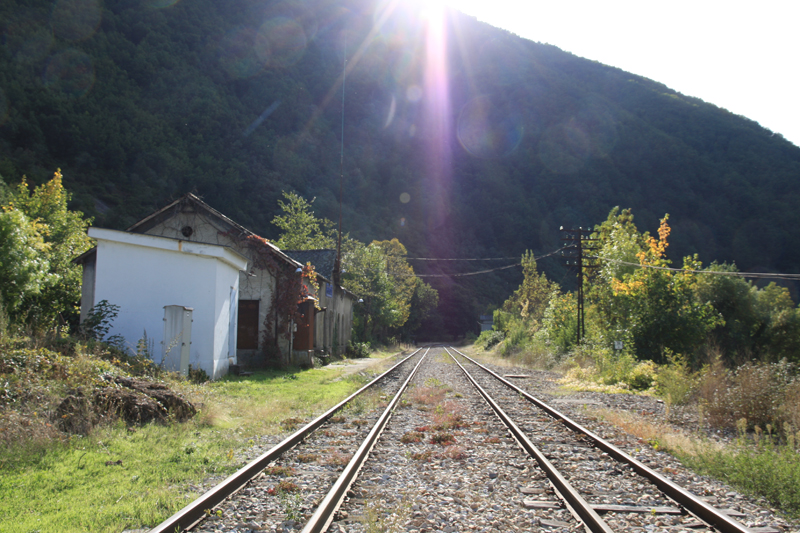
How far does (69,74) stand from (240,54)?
130 ft

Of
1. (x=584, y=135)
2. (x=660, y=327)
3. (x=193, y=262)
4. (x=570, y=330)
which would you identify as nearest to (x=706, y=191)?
(x=584, y=135)

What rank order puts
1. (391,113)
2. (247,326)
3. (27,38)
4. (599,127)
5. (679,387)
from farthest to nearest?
1. (391,113)
2. (599,127)
3. (27,38)
4. (247,326)
5. (679,387)

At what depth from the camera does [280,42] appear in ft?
391

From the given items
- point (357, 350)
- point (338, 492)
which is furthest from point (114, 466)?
point (357, 350)

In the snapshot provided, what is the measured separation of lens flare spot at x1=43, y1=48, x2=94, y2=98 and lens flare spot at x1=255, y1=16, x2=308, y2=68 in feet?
130

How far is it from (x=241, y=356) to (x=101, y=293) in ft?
20.2

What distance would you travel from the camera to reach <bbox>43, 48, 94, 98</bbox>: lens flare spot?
233ft

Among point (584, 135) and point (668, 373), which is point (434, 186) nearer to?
point (584, 135)

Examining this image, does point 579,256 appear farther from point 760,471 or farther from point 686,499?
point 686,499

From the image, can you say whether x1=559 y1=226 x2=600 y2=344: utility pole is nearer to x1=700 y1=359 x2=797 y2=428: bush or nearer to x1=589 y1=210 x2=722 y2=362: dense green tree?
x1=589 y1=210 x2=722 y2=362: dense green tree

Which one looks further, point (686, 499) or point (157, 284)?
point (157, 284)

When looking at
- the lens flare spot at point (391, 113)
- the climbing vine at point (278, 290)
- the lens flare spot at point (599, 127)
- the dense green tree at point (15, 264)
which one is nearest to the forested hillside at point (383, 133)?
the lens flare spot at point (599, 127)

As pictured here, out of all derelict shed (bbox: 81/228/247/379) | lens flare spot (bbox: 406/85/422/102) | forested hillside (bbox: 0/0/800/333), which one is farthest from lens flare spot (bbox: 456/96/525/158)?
derelict shed (bbox: 81/228/247/379)

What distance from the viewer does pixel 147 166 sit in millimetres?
69938
